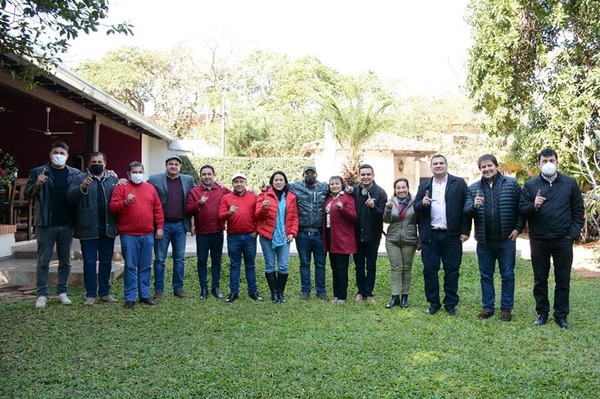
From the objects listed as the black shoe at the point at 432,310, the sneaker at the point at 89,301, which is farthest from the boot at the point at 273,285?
the sneaker at the point at 89,301

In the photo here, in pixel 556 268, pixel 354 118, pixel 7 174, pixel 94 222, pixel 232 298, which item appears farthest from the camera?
pixel 354 118

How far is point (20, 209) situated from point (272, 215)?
675 centimetres

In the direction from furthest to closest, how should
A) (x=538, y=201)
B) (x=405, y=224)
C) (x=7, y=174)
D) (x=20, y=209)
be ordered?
(x=20, y=209), (x=7, y=174), (x=405, y=224), (x=538, y=201)

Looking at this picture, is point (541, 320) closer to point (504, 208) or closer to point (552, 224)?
point (552, 224)

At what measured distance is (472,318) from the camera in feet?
18.6

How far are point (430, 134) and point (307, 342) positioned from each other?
26225mm

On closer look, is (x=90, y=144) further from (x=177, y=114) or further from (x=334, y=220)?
(x=177, y=114)

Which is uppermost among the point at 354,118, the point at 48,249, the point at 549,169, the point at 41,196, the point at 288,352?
the point at 354,118

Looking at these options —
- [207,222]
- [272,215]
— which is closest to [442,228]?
[272,215]

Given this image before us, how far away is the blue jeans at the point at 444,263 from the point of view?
19.1 feet

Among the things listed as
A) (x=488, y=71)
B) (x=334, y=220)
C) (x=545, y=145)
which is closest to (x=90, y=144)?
(x=334, y=220)

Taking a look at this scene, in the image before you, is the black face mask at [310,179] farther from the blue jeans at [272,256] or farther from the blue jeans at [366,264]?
the blue jeans at [366,264]

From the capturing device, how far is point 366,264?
21.5ft

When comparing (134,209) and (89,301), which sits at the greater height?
(134,209)
